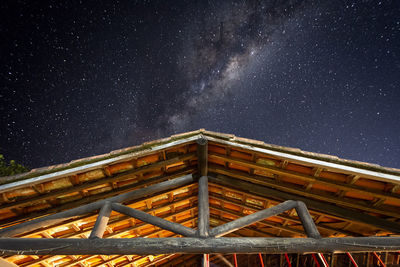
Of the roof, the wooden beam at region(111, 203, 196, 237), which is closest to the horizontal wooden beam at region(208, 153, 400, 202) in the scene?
the roof

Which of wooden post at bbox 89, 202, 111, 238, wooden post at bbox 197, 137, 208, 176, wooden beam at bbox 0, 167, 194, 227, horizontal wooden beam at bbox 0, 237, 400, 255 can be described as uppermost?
wooden post at bbox 197, 137, 208, 176

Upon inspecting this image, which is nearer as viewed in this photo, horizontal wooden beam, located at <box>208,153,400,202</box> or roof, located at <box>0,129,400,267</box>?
roof, located at <box>0,129,400,267</box>

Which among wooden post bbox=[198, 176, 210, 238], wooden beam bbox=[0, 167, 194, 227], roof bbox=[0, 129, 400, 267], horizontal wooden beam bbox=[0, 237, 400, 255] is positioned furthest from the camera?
wooden beam bbox=[0, 167, 194, 227]

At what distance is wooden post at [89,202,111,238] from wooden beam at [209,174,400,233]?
2.09 metres

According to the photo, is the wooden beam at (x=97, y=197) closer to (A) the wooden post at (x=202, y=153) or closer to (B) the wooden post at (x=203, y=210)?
(A) the wooden post at (x=202, y=153)

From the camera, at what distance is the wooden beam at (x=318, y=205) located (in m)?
3.07

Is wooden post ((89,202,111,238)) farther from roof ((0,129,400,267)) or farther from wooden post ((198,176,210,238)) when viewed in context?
wooden post ((198,176,210,238))

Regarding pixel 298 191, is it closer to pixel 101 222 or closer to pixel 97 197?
pixel 101 222

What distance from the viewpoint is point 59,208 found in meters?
3.16

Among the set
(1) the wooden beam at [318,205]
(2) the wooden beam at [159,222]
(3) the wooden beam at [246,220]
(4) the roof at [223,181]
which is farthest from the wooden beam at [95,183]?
(3) the wooden beam at [246,220]

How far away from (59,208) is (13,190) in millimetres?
795

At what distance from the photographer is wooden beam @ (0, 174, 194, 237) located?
2.72m

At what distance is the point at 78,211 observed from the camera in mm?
3057

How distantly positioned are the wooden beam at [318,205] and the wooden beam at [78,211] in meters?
0.83
